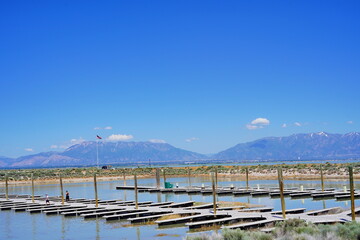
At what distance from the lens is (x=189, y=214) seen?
1005 inches

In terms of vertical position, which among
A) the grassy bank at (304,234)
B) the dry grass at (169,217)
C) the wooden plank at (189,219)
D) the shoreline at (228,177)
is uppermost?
the grassy bank at (304,234)

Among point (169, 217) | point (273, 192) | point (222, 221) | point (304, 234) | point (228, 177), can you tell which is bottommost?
point (228, 177)

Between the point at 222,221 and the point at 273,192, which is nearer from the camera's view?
the point at 222,221

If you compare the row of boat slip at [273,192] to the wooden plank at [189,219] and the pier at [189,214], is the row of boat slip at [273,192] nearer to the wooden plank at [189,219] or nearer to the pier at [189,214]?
the pier at [189,214]

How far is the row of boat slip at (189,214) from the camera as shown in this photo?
21822 mm

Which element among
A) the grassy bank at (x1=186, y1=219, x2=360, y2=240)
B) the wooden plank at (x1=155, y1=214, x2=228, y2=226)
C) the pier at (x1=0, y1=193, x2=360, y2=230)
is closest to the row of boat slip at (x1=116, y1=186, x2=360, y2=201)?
the pier at (x1=0, y1=193, x2=360, y2=230)

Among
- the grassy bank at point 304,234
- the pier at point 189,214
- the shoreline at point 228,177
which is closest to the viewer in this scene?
the grassy bank at point 304,234

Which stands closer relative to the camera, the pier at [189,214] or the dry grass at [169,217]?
the pier at [189,214]

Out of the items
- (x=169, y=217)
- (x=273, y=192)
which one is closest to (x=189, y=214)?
(x=169, y=217)

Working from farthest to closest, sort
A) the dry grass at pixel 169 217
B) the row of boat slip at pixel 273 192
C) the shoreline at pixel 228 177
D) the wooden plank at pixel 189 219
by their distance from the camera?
the shoreline at pixel 228 177, the row of boat slip at pixel 273 192, the dry grass at pixel 169 217, the wooden plank at pixel 189 219

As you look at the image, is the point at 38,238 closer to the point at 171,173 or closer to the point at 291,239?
the point at 291,239

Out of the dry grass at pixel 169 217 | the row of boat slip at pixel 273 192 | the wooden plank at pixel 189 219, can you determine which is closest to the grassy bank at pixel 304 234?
the wooden plank at pixel 189 219

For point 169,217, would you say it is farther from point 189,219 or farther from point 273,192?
point 273,192

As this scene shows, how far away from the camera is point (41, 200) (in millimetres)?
38531
